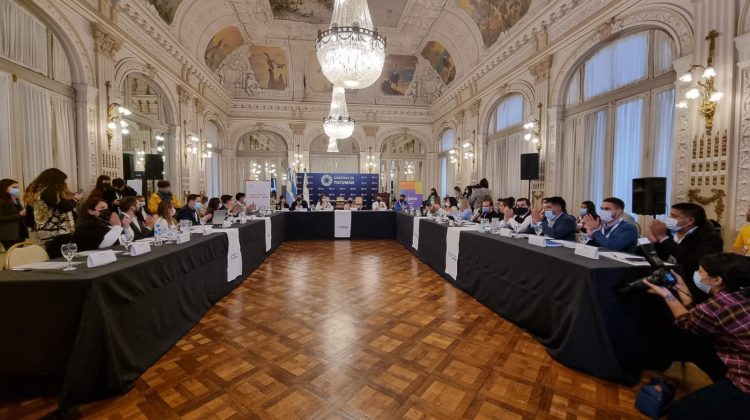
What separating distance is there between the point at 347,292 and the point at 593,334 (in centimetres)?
279

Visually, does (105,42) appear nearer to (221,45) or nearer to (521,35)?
(221,45)

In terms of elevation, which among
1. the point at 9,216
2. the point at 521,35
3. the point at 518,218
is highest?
the point at 521,35

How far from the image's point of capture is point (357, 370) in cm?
253

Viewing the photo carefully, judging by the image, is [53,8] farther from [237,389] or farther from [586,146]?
[586,146]

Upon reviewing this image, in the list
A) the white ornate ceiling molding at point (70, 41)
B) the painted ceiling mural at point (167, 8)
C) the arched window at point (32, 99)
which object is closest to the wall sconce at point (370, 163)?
the painted ceiling mural at point (167, 8)

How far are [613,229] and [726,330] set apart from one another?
179cm

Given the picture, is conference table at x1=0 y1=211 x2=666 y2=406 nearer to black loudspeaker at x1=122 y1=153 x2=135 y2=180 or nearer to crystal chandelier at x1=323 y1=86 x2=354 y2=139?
black loudspeaker at x1=122 y1=153 x2=135 y2=180

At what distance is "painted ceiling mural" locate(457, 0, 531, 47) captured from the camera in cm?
805

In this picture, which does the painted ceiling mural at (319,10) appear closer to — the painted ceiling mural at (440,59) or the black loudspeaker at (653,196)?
the painted ceiling mural at (440,59)

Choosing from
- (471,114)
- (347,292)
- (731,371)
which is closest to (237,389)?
(347,292)

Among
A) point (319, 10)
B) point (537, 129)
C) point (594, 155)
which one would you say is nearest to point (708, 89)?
point (594, 155)

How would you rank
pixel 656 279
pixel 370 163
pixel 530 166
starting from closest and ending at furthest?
pixel 656 279 → pixel 530 166 → pixel 370 163

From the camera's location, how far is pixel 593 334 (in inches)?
95.5

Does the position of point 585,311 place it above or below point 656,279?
below
